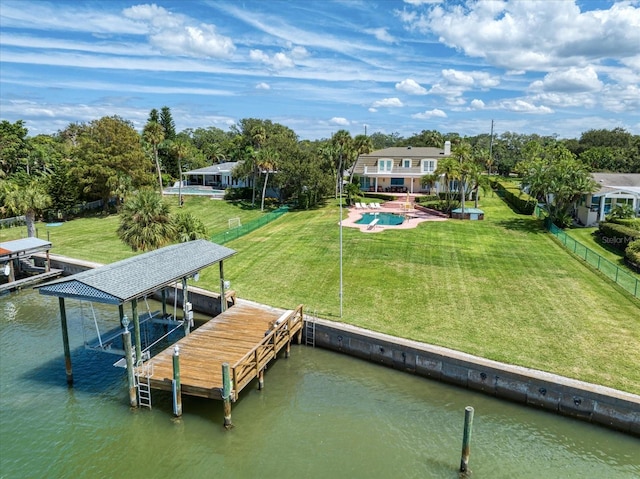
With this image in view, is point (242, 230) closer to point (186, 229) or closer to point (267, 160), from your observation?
point (186, 229)

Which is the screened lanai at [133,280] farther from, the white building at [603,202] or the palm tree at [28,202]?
the white building at [603,202]

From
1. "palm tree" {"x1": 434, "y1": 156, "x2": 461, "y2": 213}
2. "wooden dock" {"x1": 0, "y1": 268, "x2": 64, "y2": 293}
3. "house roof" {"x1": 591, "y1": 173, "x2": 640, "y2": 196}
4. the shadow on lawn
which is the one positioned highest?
"palm tree" {"x1": 434, "y1": 156, "x2": 461, "y2": 213}

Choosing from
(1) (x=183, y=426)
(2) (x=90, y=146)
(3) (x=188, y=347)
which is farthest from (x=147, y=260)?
(2) (x=90, y=146)

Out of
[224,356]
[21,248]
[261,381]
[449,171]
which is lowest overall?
[261,381]

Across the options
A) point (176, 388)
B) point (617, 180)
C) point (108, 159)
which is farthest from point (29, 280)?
point (617, 180)

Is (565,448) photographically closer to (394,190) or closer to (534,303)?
(534,303)

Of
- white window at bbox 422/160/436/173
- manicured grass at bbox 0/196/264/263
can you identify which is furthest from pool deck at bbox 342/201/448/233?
manicured grass at bbox 0/196/264/263

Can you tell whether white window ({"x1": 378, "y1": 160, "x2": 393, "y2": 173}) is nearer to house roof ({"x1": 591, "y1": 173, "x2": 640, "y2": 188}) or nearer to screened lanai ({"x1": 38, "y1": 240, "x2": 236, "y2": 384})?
house roof ({"x1": 591, "y1": 173, "x2": 640, "y2": 188})
